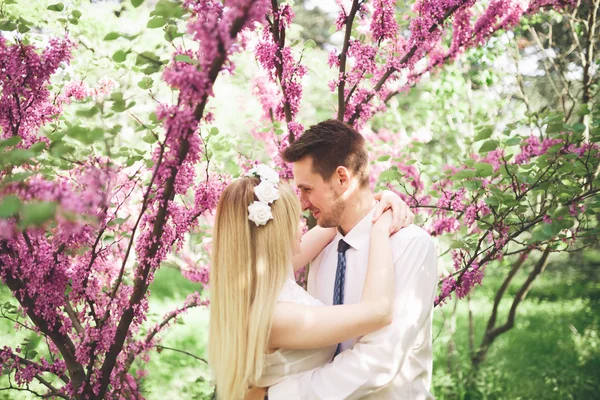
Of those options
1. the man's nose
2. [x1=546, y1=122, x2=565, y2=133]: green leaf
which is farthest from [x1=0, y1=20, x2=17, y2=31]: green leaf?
[x1=546, y1=122, x2=565, y2=133]: green leaf

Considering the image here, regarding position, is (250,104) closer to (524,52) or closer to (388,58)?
(524,52)

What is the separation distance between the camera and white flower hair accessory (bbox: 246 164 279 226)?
6.51 feet

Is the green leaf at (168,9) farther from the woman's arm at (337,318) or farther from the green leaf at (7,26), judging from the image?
the woman's arm at (337,318)

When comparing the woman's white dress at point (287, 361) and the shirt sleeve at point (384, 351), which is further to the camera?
the woman's white dress at point (287, 361)

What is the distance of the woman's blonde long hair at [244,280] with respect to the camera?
1939 millimetres

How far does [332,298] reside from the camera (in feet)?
7.86

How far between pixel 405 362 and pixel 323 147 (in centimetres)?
103

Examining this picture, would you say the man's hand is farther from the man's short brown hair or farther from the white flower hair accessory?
the man's short brown hair

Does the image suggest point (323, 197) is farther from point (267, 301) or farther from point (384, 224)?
point (267, 301)

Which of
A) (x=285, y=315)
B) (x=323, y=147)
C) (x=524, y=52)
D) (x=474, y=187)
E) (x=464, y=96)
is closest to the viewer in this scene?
(x=285, y=315)

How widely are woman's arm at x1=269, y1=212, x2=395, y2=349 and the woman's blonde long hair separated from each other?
0.20 ft

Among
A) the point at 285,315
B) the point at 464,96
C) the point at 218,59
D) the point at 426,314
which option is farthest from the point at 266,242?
the point at 464,96

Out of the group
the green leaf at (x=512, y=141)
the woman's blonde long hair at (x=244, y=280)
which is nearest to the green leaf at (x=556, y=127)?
the green leaf at (x=512, y=141)

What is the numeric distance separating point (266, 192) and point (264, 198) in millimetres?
25
